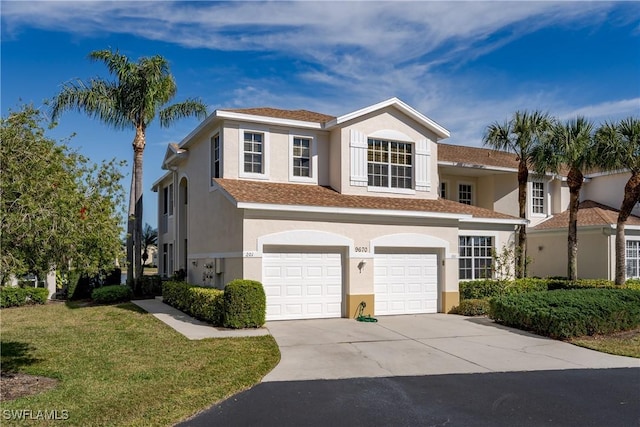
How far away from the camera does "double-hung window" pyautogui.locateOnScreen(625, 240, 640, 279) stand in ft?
80.0

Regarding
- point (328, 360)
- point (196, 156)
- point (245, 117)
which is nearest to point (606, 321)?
point (328, 360)

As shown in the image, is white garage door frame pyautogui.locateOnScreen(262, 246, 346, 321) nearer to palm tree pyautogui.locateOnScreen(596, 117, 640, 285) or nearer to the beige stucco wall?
palm tree pyautogui.locateOnScreen(596, 117, 640, 285)

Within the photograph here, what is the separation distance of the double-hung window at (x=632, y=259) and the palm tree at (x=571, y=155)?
11.9 feet

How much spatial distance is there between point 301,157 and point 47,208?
11571mm

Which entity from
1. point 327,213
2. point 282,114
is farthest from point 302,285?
point 282,114

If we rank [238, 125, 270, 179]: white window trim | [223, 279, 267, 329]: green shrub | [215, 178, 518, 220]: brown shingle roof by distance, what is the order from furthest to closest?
[238, 125, 270, 179]: white window trim, [215, 178, 518, 220]: brown shingle roof, [223, 279, 267, 329]: green shrub

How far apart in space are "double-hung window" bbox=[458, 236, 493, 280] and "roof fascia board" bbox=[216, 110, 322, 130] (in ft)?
26.3

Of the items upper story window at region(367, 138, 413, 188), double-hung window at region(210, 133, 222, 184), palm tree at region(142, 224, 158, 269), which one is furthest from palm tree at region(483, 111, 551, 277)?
palm tree at region(142, 224, 158, 269)

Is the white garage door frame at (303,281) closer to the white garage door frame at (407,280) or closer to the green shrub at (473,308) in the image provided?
the white garage door frame at (407,280)

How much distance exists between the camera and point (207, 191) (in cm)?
1912

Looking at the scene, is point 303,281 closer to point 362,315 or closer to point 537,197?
point 362,315

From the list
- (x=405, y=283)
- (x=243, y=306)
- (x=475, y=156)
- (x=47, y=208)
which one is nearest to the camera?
(x=47, y=208)

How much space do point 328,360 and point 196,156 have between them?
1271cm

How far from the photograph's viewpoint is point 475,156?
2683cm
